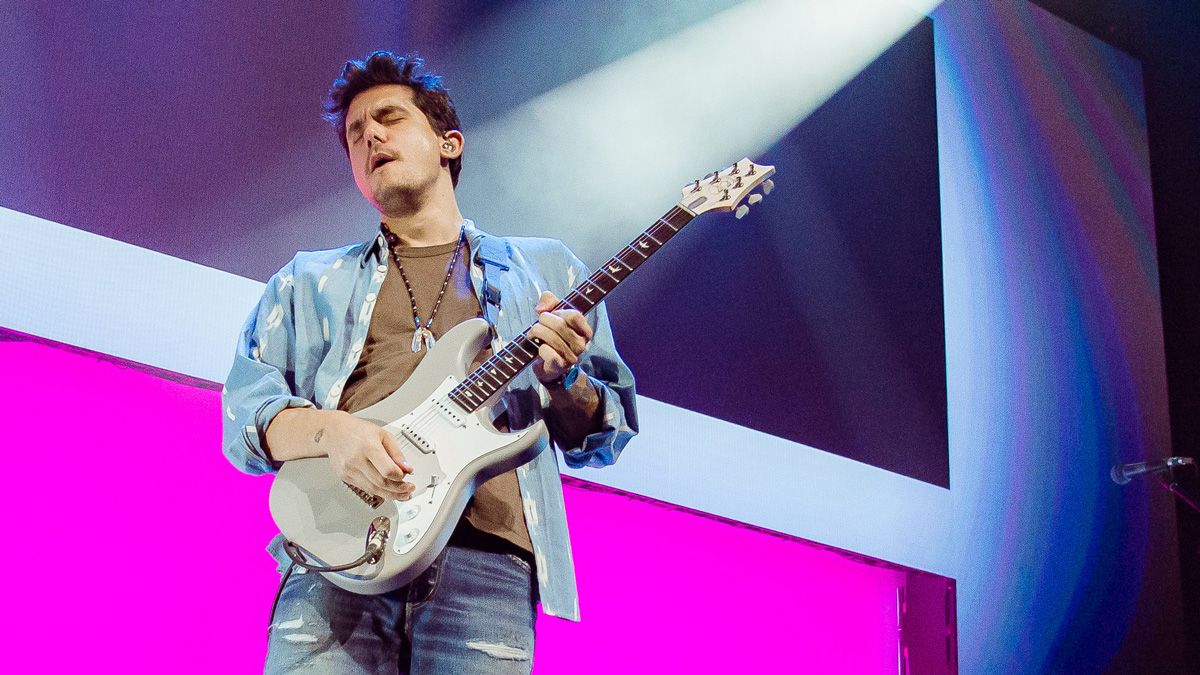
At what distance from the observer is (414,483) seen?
1.76 m

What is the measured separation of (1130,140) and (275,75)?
12.4 feet

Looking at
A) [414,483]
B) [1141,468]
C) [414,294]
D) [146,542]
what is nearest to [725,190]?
[414,294]

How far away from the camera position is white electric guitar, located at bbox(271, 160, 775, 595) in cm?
168

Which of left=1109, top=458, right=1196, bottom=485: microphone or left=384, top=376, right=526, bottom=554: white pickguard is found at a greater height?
left=1109, top=458, right=1196, bottom=485: microphone

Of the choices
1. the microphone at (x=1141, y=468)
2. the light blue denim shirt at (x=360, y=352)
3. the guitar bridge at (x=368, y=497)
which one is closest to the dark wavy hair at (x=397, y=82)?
the light blue denim shirt at (x=360, y=352)

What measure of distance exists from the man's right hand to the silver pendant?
248 mm

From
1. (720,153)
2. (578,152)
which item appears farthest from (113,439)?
(720,153)

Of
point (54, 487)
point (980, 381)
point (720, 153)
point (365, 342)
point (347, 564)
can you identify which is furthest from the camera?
point (980, 381)

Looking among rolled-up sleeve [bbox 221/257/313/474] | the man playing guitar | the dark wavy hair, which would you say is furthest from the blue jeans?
the dark wavy hair

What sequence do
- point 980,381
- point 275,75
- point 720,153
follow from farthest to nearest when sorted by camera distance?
point 980,381 → point 720,153 → point 275,75

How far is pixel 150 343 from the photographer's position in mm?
2545

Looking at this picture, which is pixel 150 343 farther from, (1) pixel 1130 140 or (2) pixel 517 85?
(1) pixel 1130 140

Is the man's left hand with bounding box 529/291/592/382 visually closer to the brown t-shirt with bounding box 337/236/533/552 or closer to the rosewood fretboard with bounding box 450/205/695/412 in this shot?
the rosewood fretboard with bounding box 450/205/695/412

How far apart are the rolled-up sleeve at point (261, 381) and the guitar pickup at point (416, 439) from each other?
0.17 m
